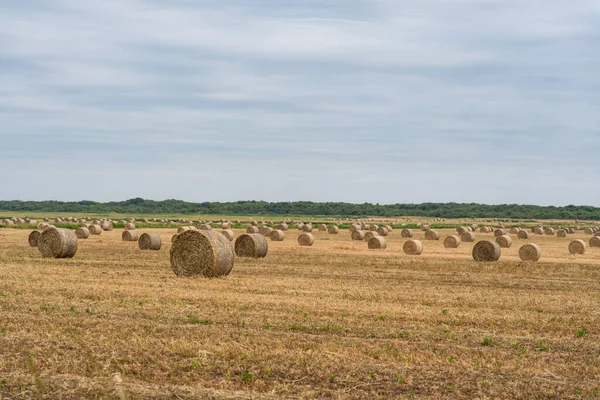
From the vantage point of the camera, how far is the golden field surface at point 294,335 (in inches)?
412

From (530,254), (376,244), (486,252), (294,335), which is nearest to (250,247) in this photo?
(486,252)

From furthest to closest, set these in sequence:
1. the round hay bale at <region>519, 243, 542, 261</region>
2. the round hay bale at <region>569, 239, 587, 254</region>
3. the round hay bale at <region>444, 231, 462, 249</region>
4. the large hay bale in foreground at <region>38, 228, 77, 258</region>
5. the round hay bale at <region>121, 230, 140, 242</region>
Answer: the round hay bale at <region>121, 230, 140, 242</region> < the round hay bale at <region>444, 231, 462, 249</region> < the round hay bale at <region>569, 239, 587, 254</region> < the round hay bale at <region>519, 243, 542, 261</region> < the large hay bale in foreground at <region>38, 228, 77, 258</region>

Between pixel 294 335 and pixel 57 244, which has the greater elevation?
pixel 57 244

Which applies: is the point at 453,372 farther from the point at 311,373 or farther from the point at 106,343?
the point at 106,343

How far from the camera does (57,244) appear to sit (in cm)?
3291

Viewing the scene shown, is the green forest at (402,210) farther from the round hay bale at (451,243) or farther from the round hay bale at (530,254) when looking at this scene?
the round hay bale at (530,254)

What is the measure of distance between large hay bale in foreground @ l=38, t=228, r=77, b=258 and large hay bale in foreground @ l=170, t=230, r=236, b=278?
886 centimetres

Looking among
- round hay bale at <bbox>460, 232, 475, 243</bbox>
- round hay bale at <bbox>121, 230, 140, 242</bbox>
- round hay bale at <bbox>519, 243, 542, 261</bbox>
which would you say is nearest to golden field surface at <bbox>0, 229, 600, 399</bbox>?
round hay bale at <bbox>519, 243, 542, 261</bbox>

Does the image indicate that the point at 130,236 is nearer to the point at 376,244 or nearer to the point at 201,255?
the point at 376,244

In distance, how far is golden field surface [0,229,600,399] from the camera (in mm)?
10469

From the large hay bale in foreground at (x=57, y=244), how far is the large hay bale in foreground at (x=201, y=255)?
29.1 feet

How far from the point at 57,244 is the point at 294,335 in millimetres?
21288

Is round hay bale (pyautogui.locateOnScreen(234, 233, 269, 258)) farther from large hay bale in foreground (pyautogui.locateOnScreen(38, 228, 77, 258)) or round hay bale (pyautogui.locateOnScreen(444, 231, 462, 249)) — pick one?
round hay bale (pyautogui.locateOnScreen(444, 231, 462, 249))

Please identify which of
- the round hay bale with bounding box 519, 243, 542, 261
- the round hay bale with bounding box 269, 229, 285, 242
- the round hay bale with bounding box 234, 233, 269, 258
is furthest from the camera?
the round hay bale with bounding box 269, 229, 285, 242
